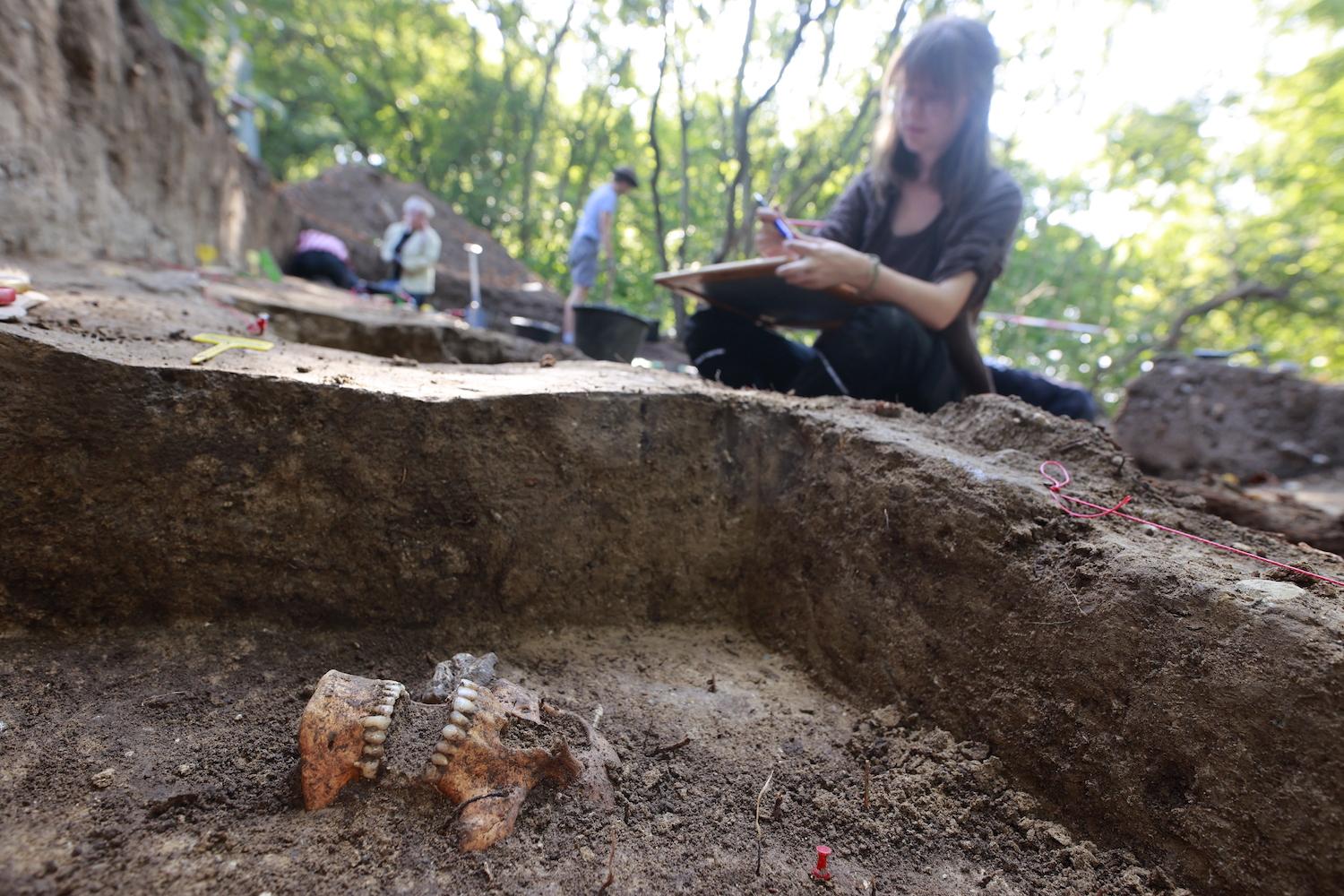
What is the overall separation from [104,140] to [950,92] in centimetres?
379

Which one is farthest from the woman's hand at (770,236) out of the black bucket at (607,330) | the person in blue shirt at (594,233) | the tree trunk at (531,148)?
the tree trunk at (531,148)

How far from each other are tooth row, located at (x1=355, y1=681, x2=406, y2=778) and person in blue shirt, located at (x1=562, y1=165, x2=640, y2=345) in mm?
5730

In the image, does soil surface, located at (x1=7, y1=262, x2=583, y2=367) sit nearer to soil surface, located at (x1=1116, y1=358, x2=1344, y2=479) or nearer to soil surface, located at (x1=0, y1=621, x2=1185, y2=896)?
soil surface, located at (x1=0, y1=621, x2=1185, y2=896)

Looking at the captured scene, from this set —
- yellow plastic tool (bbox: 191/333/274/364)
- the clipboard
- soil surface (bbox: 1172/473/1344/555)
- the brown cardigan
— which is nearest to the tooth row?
yellow plastic tool (bbox: 191/333/274/364)

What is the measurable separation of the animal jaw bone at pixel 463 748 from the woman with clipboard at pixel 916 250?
157 cm

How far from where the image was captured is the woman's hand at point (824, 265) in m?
2.00

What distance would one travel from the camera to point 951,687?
3.94ft

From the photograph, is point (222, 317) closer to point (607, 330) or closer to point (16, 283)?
point (16, 283)

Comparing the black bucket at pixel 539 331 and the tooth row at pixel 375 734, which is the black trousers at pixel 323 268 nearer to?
the black bucket at pixel 539 331

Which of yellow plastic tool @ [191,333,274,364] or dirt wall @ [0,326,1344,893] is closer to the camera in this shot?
dirt wall @ [0,326,1344,893]

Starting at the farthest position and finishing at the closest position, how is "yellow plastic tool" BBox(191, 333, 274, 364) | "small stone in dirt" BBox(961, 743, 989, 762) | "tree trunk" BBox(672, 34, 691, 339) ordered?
"tree trunk" BBox(672, 34, 691, 339) → "yellow plastic tool" BBox(191, 333, 274, 364) → "small stone in dirt" BBox(961, 743, 989, 762)

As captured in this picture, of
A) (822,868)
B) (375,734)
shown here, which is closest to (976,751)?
(822,868)

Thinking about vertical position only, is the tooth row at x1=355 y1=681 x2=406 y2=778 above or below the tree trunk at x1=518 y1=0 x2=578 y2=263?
below

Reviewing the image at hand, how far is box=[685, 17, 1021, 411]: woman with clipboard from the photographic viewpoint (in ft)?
6.73
